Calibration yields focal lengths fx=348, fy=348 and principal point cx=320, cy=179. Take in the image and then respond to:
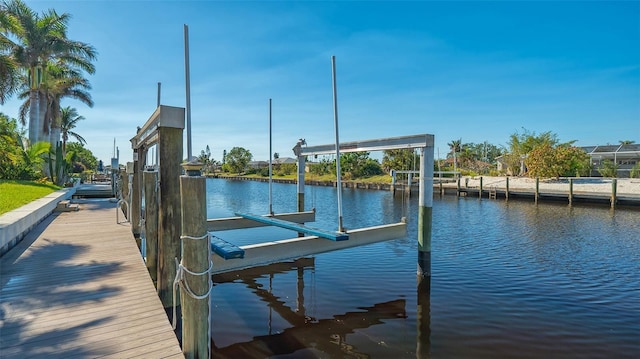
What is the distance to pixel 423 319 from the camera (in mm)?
6828

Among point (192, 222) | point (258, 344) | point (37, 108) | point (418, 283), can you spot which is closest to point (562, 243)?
point (418, 283)

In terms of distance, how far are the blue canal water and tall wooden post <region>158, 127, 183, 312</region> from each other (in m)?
1.78

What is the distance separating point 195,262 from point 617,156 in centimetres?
5714

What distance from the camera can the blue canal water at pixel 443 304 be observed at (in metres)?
5.83

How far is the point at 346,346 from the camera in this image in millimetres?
5812

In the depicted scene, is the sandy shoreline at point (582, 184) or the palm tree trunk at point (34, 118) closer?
the palm tree trunk at point (34, 118)

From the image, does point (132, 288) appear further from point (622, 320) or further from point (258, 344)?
point (622, 320)

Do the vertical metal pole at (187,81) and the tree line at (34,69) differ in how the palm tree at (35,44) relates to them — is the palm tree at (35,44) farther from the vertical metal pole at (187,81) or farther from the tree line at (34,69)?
the vertical metal pole at (187,81)

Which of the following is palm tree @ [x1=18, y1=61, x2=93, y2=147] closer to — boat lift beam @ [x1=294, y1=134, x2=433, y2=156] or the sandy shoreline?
boat lift beam @ [x1=294, y1=134, x2=433, y2=156]

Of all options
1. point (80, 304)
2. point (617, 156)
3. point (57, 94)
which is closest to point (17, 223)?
point (80, 304)

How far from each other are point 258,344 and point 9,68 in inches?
717

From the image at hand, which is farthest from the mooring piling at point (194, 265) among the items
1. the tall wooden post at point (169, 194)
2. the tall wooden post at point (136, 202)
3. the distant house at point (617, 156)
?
the distant house at point (617, 156)

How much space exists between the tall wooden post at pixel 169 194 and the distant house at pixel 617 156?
165 ft

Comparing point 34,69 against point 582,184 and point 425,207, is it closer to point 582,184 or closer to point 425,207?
point 425,207
